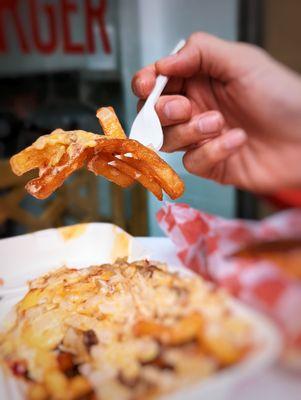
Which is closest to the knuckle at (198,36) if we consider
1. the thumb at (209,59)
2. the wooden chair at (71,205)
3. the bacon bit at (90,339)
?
the thumb at (209,59)

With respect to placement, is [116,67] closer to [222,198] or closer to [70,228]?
[70,228]

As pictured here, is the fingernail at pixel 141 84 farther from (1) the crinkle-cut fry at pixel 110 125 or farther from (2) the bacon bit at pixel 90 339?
(2) the bacon bit at pixel 90 339

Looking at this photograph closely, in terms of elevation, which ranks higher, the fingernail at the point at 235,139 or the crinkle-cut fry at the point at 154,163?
the fingernail at the point at 235,139

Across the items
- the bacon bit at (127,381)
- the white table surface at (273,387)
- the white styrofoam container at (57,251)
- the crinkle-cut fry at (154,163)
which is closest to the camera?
the white table surface at (273,387)

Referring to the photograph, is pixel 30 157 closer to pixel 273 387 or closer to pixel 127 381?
pixel 127 381

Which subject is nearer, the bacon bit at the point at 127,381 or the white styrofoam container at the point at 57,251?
the bacon bit at the point at 127,381

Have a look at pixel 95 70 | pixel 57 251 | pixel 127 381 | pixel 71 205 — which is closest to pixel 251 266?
pixel 127 381
